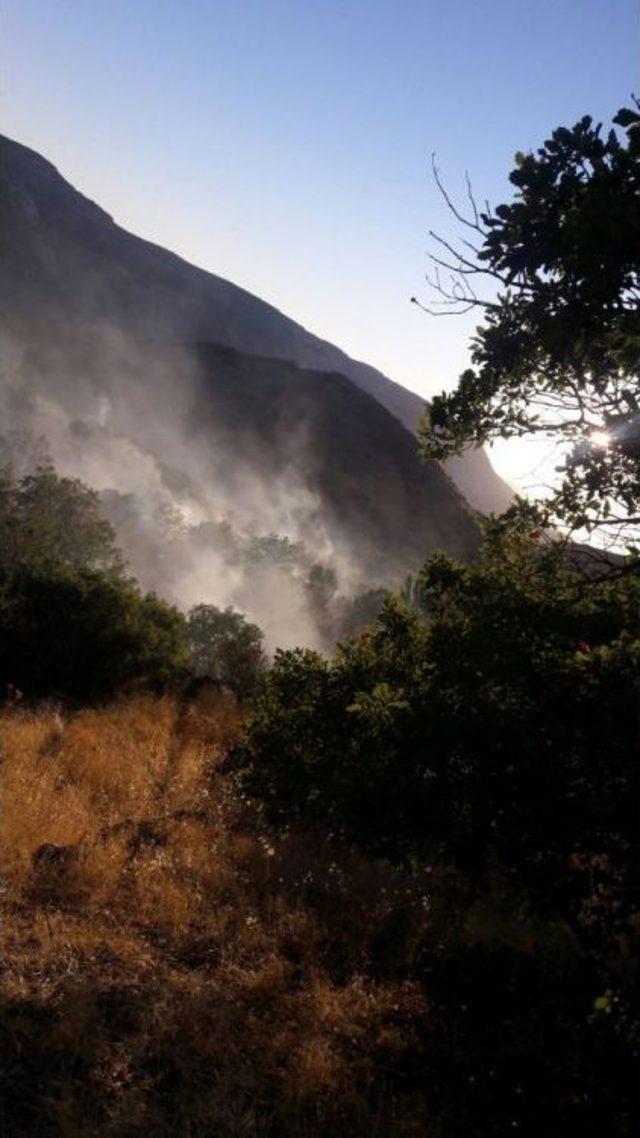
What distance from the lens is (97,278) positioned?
15638 centimetres

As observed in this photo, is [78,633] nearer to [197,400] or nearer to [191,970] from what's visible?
[191,970]

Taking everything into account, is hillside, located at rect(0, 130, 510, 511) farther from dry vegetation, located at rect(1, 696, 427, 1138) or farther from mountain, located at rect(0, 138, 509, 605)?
dry vegetation, located at rect(1, 696, 427, 1138)

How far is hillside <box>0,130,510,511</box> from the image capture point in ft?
455

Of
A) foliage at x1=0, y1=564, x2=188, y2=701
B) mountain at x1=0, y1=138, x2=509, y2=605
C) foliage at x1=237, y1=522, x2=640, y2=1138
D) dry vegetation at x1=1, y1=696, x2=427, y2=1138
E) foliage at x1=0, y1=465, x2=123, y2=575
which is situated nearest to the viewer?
dry vegetation at x1=1, y1=696, x2=427, y2=1138

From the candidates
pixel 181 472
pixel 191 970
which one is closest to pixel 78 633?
pixel 191 970

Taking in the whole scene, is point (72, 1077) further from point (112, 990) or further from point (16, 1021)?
point (112, 990)

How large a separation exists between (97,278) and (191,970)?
169 m

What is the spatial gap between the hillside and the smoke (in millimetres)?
10330

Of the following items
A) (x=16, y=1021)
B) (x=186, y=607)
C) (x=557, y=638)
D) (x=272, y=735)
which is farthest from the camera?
(x=186, y=607)

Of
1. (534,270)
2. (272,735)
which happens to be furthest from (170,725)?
(534,270)

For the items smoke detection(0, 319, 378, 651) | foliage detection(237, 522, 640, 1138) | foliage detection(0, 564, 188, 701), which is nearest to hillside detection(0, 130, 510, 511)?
smoke detection(0, 319, 378, 651)

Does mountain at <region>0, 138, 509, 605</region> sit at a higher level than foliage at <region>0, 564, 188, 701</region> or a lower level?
higher

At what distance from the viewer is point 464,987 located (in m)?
Answer: 5.05

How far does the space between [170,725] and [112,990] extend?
28.3 ft
